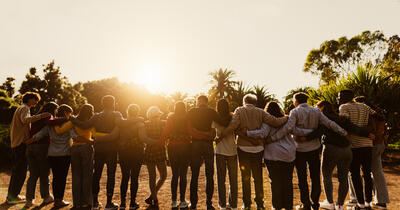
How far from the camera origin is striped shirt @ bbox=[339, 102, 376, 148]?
16.6 feet

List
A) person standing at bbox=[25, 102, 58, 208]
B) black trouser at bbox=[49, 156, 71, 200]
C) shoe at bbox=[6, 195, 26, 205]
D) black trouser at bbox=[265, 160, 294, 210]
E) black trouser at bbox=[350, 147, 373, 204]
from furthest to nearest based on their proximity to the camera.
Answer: shoe at bbox=[6, 195, 26, 205], person standing at bbox=[25, 102, 58, 208], black trouser at bbox=[49, 156, 71, 200], black trouser at bbox=[350, 147, 373, 204], black trouser at bbox=[265, 160, 294, 210]

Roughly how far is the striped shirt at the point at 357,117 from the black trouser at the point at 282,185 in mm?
1520

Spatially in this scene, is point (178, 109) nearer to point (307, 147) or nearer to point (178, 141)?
point (178, 141)

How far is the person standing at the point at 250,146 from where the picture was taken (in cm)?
466

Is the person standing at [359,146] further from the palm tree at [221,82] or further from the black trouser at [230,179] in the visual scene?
the palm tree at [221,82]

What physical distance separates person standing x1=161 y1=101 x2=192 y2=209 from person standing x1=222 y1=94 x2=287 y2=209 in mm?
747

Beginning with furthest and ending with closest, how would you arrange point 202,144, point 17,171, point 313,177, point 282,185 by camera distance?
point 17,171
point 202,144
point 313,177
point 282,185

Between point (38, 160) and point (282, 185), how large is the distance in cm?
469

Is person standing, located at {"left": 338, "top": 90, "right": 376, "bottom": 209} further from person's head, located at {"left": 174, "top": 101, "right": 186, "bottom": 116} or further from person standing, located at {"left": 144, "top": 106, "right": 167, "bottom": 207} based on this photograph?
person standing, located at {"left": 144, "top": 106, "right": 167, "bottom": 207}

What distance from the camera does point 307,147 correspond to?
466cm

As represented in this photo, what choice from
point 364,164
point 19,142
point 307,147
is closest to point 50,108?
point 19,142

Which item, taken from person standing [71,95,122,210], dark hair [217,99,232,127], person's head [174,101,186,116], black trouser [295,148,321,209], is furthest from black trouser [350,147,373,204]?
person standing [71,95,122,210]

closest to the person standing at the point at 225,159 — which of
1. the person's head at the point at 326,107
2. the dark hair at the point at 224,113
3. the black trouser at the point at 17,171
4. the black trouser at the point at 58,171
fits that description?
the dark hair at the point at 224,113

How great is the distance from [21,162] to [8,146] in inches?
250
